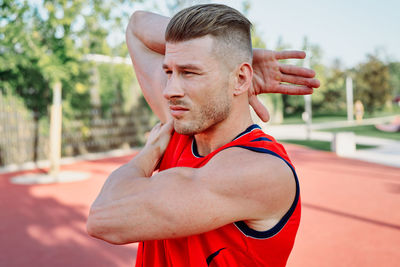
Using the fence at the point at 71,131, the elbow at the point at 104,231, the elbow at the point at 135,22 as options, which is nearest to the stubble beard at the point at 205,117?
the elbow at the point at 104,231

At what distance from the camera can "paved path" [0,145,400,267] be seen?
15.1 ft

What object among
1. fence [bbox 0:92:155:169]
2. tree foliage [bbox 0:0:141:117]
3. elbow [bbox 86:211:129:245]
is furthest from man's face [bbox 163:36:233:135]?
fence [bbox 0:92:155:169]

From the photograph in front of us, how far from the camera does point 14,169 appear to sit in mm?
11727

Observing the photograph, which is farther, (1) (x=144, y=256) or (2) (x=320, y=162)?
(2) (x=320, y=162)

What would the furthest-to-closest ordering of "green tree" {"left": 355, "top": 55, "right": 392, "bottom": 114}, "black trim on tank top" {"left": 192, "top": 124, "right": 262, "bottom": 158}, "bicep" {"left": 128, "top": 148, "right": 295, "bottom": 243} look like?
"green tree" {"left": 355, "top": 55, "right": 392, "bottom": 114} < "black trim on tank top" {"left": 192, "top": 124, "right": 262, "bottom": 158} < "bicep" {"left": 128, "top": 148, "right": 295, "bottom": 243}

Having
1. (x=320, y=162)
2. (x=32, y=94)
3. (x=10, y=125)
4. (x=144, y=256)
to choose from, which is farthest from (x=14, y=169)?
(x=144, y=256)

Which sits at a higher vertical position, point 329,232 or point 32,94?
point 32,94

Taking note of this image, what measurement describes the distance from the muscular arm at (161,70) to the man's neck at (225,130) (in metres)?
0.29

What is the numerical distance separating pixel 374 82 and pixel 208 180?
33742 millimetres

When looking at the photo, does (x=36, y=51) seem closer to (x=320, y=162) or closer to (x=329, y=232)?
(x=329, y=232)

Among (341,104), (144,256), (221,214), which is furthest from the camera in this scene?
(341,104)

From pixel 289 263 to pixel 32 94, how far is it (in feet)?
34.5

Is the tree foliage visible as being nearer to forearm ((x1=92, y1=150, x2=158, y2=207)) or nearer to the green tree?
forearm ((x1=92, y1=150, x2=158, y2=207))

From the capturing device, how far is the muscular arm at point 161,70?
191 cm
